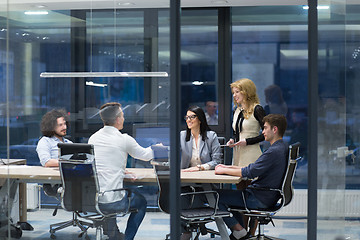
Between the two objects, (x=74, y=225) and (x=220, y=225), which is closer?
(x=74, y=225)

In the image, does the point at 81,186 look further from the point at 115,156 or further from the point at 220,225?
the point at 220,225

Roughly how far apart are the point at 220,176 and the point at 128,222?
119cm

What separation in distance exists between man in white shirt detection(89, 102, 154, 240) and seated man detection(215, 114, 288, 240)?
3.94 ft

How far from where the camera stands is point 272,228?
7.14m

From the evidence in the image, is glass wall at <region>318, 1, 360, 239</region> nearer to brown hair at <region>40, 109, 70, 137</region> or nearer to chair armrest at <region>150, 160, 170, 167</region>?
chair armrest at <region>150, 160, 170, 167</region>

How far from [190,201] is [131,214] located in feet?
3.17

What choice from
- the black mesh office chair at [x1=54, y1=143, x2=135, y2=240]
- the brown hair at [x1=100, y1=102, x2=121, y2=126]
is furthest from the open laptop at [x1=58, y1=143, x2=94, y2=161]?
the brown hair at [x1=100, y1=102, x2=121, y2=126]

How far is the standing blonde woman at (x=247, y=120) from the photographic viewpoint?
20.2ft

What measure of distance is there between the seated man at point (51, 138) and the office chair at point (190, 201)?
753 mm

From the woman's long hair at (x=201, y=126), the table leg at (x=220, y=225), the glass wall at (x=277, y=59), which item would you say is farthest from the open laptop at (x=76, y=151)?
the glass wall at (x=277, y=59)

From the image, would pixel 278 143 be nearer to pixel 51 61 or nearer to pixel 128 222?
pixel 128 222

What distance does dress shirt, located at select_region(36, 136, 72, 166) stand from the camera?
4.62 m

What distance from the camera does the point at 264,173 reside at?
5.50 metres

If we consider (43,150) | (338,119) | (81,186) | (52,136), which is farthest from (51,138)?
(338,119)
